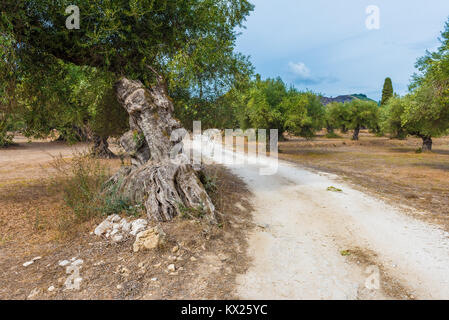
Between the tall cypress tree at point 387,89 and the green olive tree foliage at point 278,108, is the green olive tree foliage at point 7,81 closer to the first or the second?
the green olive tree foliage at point 278,108

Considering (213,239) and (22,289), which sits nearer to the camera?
(22,289)

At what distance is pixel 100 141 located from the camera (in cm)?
2088

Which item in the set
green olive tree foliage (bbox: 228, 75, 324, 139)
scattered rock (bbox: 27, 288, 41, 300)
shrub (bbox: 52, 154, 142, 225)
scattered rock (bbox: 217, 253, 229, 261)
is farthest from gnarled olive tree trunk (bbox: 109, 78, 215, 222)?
green olive tree foliage (bbox: 228, 75, 324, 139)

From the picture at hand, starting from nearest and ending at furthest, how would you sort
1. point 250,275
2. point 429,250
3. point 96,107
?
point 250,275 → point 429,250 → point 96,107

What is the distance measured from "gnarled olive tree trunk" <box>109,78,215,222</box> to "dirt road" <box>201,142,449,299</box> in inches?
83.4

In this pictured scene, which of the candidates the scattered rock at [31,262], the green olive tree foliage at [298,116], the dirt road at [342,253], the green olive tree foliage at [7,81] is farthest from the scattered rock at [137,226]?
the green olive tree foliage at [298,116]

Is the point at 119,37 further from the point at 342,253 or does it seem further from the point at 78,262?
the point at 342,253

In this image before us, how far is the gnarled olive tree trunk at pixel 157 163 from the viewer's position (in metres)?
6.64

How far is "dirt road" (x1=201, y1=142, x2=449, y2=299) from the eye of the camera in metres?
3.96

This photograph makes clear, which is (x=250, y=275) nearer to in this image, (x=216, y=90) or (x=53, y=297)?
(x=53, y=297)

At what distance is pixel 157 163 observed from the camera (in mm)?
7883

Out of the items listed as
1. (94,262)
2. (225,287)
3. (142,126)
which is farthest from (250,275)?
(142,126)

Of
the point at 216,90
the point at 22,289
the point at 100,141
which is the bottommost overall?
the point at 22,289

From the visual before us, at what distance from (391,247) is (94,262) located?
21.6ft
